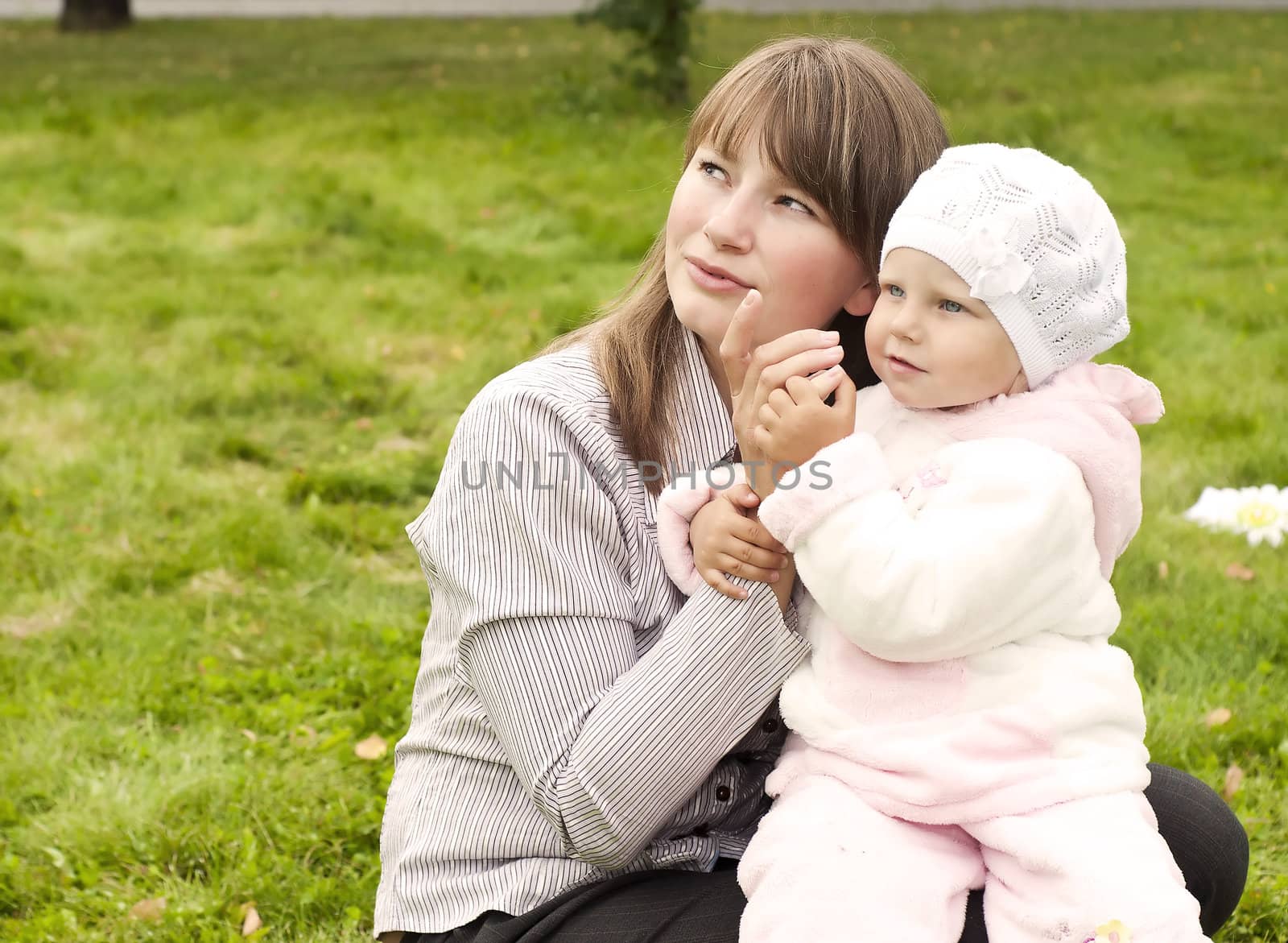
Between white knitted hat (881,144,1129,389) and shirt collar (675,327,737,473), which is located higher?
white knitted hat (881,144,1129,389)

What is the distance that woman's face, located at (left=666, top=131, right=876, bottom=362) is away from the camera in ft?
6.97

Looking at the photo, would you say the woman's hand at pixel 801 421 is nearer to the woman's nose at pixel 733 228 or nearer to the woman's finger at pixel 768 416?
the woman's finger at pixel 768 416

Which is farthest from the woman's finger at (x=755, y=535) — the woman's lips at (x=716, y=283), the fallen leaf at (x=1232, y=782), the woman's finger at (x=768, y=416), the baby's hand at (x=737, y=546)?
the fallen leaf at (x=1232, y=782)

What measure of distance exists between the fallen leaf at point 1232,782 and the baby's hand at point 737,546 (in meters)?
1.68

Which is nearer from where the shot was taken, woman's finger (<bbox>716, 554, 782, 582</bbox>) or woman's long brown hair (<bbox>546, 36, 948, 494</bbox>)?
woman's finger (<bbox>716, 554, 782, 582</bbox>)

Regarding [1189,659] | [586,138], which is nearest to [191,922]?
[1189,659]

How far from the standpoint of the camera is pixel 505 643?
76.9 inches

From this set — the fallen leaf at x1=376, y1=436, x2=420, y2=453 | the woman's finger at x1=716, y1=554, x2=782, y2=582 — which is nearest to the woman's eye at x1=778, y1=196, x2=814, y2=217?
the woman's finger at x1=716, y1=554, x2=782, y2=582

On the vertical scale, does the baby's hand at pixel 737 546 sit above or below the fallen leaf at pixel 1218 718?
above

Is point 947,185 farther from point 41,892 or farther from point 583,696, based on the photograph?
point 41,892

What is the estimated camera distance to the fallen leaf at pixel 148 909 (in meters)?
2.78

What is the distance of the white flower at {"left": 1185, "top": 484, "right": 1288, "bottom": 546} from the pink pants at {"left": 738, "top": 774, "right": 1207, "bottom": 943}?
2.64 meters

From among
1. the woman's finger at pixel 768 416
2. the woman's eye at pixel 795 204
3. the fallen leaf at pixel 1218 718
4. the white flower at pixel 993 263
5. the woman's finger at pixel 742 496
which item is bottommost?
the fallen leaf at pixel 1218 718

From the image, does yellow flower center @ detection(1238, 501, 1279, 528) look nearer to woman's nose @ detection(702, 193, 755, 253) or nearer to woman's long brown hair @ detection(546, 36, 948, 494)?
woman's long brown hair @ detection(546, 36, 948, 494)
